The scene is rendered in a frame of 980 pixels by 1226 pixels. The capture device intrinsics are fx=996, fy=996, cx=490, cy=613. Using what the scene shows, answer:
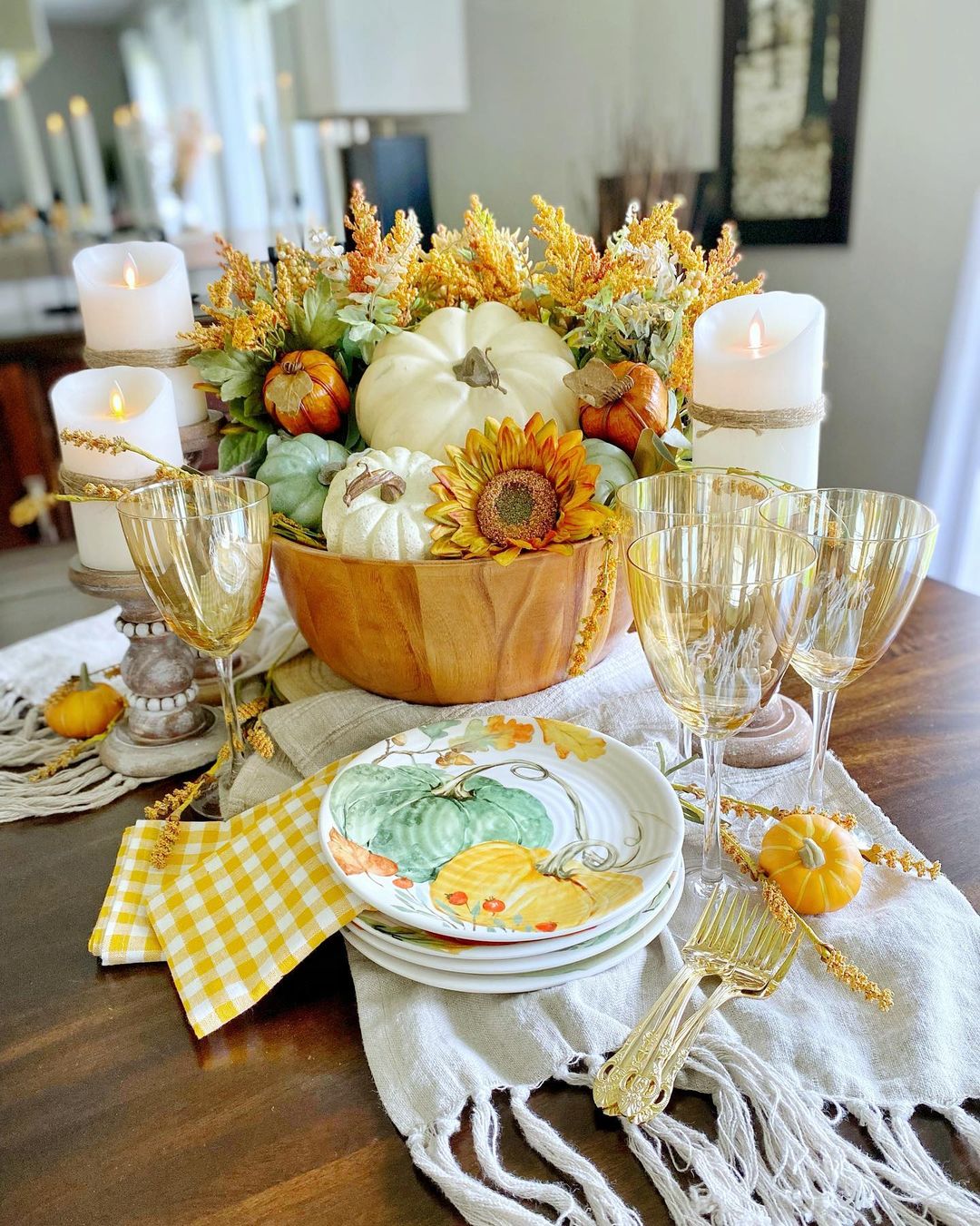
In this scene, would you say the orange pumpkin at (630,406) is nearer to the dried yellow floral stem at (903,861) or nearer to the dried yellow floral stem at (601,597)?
the dried yellow floral stem at (601,597)

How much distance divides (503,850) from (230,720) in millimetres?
254

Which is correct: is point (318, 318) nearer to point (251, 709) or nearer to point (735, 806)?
point (251, 709)

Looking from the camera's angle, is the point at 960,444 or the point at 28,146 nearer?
the point at 960,444

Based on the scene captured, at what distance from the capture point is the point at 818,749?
0.67 meters

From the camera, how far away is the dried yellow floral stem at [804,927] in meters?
0.53

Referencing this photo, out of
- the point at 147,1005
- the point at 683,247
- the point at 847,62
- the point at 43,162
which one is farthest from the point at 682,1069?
the point at 43,162

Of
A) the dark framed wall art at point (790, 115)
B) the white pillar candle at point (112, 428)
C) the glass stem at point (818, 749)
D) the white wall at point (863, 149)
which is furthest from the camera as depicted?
the dark framed wall art at point (790, 115)

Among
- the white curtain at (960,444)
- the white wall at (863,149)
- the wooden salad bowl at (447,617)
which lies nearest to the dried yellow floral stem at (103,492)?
the wooden salad bowl at (447,617)

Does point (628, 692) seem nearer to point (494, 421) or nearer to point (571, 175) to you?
point (494, 421)

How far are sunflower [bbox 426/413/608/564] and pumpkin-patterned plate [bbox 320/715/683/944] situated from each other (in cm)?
13

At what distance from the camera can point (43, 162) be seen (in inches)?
263

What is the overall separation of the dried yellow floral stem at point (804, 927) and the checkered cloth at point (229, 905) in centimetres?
24

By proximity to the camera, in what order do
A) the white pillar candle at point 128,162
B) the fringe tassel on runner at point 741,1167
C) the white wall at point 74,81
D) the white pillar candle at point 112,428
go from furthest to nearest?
1. the white wall at point 74,81
2. the white pillar candle at point 128,162
3. the white pillar candle at point 112,428
4. the fringe tassel on runner at point 741,1167

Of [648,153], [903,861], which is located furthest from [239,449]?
[648,153]
